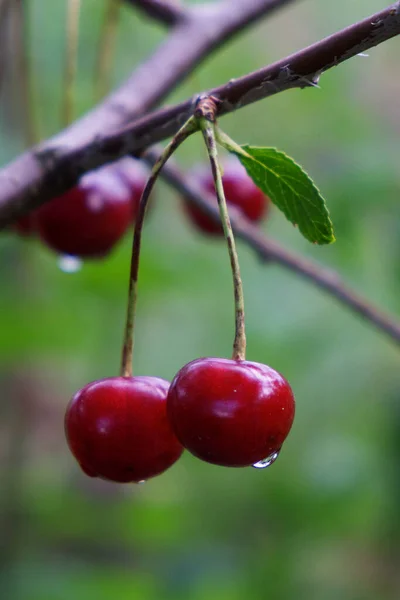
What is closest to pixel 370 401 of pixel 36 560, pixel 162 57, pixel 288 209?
pixel 36 560

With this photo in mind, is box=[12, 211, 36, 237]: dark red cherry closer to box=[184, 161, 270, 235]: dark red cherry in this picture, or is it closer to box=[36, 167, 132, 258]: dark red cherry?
box=[36, 167, 132, 258]: dark red cherry

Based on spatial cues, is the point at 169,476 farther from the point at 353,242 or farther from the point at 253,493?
the point at 353,242

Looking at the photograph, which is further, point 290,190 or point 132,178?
point 132,178

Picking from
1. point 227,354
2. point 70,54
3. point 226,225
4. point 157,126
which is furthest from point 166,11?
point 227,354

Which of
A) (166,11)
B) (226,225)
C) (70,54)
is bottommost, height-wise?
(226,225)

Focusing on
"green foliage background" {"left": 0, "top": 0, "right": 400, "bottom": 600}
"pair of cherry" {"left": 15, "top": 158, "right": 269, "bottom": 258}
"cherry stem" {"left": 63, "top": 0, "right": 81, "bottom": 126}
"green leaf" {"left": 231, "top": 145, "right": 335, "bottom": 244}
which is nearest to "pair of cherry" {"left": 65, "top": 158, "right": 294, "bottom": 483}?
"green leaf" {"left": 231, "top": 145, "right": 335, "bottom": 244}

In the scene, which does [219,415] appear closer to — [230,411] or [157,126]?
[230,411]
